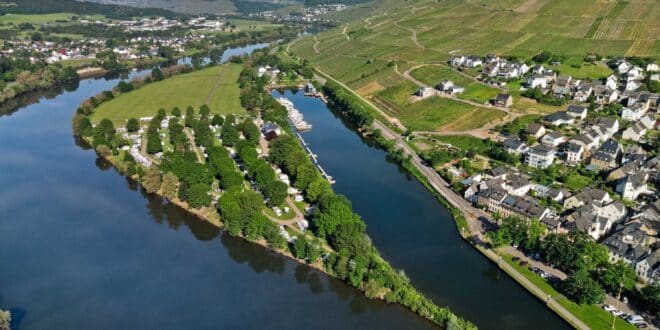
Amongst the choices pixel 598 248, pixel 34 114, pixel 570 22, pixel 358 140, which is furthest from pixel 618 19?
pixel 34 114

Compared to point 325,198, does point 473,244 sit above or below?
below

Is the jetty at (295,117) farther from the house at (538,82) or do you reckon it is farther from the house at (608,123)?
the house at (608,123)

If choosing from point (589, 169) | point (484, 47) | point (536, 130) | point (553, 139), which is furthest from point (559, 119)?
point (484, 47)

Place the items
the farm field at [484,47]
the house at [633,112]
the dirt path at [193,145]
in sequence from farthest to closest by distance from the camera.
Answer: the farm field at [484,47] → the house at [633,112] → the dirt path at [193,145]

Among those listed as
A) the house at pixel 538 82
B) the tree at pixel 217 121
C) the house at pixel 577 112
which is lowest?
the tree at pixel 217 121

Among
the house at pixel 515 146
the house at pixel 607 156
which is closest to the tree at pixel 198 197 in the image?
the house at pixel 515 146

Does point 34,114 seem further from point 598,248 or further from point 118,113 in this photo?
point 598,248
